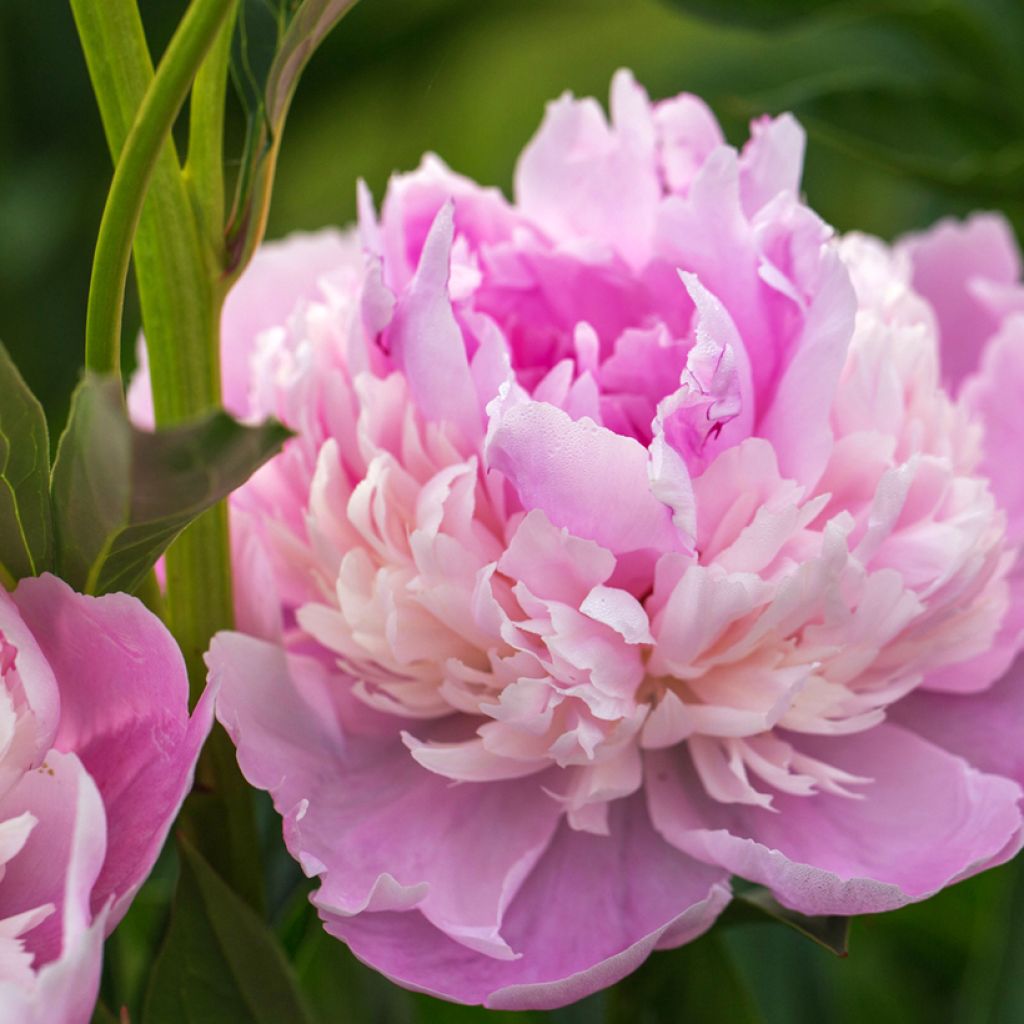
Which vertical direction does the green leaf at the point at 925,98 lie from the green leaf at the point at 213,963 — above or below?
above

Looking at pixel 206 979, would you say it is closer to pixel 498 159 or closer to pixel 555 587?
pixel 555 587

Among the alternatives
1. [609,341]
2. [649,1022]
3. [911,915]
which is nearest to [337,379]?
[609,341]

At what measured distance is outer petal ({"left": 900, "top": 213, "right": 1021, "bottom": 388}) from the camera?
48cm

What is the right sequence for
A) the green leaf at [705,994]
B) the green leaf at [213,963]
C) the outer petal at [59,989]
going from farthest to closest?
the green leaf at [705,994] → the green leaf at [213,963] → the outer petal at [59,989]

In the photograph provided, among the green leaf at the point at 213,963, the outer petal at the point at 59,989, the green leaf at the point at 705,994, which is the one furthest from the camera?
the green leaf at the point at 705,994

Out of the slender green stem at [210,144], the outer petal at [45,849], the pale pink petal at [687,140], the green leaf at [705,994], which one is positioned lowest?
the green leaf at [705,994]

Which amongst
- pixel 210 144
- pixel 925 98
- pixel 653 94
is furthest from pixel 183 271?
pixel 653 94

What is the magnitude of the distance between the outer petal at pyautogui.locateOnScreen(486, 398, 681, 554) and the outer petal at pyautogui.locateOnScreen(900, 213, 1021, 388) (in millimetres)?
200

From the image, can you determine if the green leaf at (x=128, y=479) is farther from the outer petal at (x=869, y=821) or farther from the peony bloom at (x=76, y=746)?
the outer petal at (x=869, y=821)

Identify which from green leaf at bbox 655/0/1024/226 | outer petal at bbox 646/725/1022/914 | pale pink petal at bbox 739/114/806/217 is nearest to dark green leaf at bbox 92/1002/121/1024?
outer petal at bbox 646/725/1022/914

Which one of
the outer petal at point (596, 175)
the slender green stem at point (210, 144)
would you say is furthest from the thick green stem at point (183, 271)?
the outer petal at point (596, 175)

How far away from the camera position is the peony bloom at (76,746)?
0.94 feet

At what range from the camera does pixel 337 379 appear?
368 mm

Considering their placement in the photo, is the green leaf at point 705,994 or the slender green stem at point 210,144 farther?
the green leaf at point 705,994
